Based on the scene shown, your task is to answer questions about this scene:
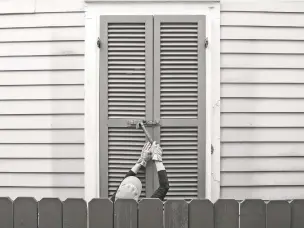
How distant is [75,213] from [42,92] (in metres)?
1.56

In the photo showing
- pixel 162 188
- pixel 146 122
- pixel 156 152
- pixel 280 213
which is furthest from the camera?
pixel 146 122

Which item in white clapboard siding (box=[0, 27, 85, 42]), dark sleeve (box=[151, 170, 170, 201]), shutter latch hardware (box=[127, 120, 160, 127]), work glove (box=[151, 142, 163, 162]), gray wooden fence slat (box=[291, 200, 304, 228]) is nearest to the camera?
gray wooden fence slat (box=[291, 200, 304, 228])

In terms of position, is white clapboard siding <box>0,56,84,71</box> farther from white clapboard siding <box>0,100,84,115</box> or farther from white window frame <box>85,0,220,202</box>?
white clapboard siding <box>0,100,84,115</box>

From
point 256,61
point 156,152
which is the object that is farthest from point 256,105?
point 156,152

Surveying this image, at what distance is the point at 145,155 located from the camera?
304cm

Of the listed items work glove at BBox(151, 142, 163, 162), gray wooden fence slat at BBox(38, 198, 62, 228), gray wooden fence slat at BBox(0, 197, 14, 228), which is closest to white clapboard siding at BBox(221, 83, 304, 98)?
work glove at BBox(151, 142, 163, 162)

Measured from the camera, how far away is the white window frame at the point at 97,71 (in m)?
3.15

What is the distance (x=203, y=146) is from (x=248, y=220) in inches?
43.3

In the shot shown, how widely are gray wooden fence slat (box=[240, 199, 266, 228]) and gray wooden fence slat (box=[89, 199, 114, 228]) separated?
3.12ft

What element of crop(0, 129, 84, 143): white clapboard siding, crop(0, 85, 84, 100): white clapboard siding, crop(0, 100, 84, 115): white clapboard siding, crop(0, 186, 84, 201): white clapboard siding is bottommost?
crop(0, 186, 84, 201): white clapboard siding

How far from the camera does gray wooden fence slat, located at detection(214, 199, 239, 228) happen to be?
215cm

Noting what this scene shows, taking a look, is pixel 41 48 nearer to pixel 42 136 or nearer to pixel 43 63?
pixel 43 63

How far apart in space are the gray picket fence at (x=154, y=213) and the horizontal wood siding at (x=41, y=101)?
105cm

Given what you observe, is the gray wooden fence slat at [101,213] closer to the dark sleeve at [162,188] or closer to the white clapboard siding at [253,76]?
the dark sleeve at [162,188]
